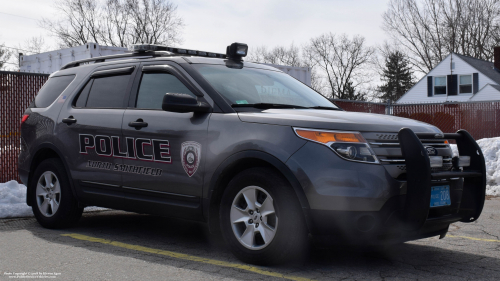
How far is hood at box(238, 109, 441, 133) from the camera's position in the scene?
419 cm

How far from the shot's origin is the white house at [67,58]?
13.7 m

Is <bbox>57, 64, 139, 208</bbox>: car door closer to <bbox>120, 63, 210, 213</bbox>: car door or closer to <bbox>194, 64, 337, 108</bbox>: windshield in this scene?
<bbox>120, 63, 210, 213</bbox>: car door

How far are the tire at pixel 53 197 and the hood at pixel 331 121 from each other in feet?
8.31

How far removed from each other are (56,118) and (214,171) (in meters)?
2.53

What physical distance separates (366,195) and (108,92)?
3.20 m

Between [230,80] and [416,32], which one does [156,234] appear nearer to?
[230,80]

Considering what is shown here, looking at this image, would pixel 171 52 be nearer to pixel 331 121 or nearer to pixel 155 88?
pixel 155 88

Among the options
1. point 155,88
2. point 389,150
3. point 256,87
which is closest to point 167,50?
point 155,88

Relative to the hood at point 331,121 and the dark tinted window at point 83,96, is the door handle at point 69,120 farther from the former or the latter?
the hood at point 331,121

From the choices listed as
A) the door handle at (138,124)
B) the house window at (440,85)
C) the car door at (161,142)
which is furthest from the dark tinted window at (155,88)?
the house window at (440,85)

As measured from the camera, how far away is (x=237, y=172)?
15.3 feet

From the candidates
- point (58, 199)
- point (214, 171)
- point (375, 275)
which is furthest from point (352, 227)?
point (58, 199)

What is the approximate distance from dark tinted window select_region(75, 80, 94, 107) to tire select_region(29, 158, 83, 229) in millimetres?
696

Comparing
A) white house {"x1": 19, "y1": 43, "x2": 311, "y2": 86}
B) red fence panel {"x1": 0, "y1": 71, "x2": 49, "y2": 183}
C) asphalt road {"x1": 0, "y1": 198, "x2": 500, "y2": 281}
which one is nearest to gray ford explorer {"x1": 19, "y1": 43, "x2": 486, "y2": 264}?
asphalt road {"x1": 0, "y1": 198, "x2": 500, "y2": 281}
